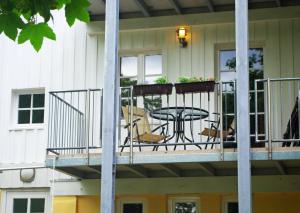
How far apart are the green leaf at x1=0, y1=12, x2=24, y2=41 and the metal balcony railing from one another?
27.9 ft

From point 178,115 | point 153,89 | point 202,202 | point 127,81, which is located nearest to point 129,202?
point 202,202

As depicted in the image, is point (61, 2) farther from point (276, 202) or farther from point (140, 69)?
point (140, 69)

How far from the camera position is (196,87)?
35.7 ft

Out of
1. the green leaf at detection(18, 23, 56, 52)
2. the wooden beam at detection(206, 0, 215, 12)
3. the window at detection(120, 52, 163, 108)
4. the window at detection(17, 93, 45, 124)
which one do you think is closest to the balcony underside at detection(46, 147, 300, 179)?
the window at detection(120, 52, 163, 108)

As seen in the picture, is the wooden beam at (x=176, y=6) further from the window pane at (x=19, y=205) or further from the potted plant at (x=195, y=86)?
the window pane at (x=19, y=205)

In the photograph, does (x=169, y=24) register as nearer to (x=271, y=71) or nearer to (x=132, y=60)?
(x=132, y=60)

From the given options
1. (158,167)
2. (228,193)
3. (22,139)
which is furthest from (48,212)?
(228,193)

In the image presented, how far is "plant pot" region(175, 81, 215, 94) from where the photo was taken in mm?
10805

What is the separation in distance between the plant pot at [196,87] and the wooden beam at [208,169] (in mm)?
1294

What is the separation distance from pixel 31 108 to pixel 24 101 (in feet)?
0.85

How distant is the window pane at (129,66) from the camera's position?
1345cm

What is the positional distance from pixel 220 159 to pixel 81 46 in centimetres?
439

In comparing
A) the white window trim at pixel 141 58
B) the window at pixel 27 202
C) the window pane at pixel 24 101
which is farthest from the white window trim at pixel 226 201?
the window pane at pixel 24 101

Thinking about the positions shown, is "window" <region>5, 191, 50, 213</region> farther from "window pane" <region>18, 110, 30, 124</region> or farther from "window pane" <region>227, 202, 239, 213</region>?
"window pane" <region>227, 202, 239, 213</region>
